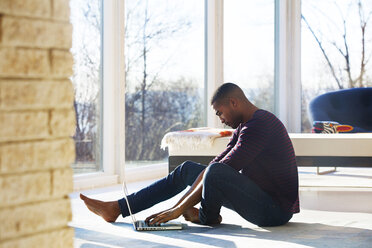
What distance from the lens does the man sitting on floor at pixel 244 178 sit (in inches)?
113

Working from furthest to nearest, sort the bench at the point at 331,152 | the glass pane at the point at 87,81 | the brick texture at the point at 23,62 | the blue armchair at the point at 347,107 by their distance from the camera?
the blue armchair at the point at 347,107, the glass pane at the point at 87,81, the bench at the point at 331,152, the brick texture at the point at 23,62

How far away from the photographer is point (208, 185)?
2887 millimetres

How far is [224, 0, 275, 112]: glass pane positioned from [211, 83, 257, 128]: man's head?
388cm

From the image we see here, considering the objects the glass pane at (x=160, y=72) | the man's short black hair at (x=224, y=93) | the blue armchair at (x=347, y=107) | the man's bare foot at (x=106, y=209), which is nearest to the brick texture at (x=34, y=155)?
the man's short black hair at (x=224, y=93)

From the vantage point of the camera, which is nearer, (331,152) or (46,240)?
(46,240)

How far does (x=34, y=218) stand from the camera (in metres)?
1.10

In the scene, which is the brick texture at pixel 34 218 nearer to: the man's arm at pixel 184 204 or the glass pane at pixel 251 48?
the man's arm at pixel 184 204

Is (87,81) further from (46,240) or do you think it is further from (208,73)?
(46,240)

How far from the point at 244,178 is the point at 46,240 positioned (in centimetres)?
184

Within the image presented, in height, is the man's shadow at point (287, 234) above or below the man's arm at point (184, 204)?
below

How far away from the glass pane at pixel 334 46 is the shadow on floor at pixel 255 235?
4.48m

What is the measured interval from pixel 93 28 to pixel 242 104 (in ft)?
Result: 7.56

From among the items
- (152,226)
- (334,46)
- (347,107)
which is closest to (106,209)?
(152,226)

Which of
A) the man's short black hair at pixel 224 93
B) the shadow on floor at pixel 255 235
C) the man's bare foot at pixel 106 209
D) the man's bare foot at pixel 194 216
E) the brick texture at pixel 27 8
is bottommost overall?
the shadow on floor at pixel 255 235
